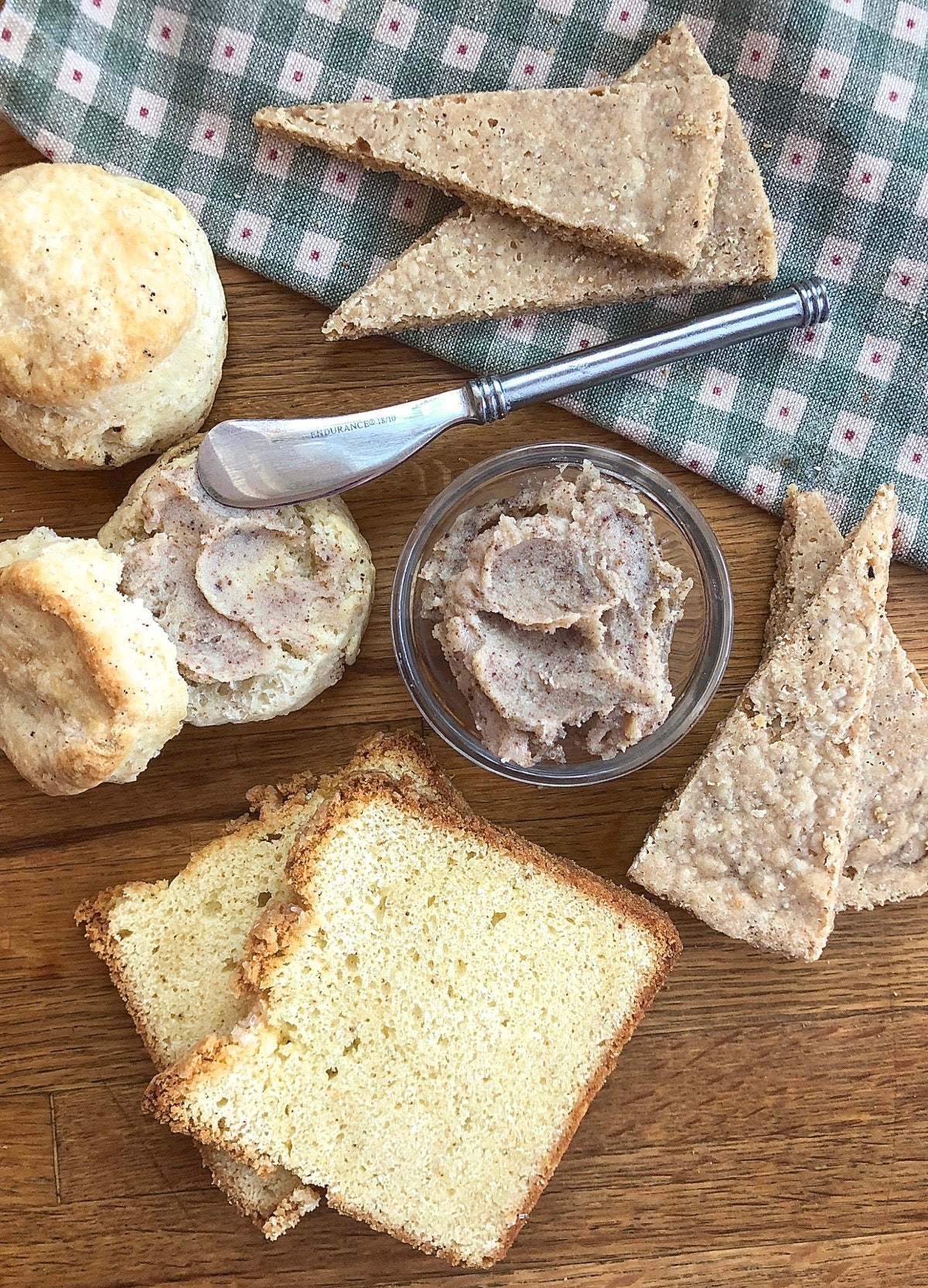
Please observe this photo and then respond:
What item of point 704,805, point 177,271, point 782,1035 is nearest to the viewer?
point 177,271

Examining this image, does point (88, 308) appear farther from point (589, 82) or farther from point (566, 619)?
point (589, 82)

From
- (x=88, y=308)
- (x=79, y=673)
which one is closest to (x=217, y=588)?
(x=79, y=673)

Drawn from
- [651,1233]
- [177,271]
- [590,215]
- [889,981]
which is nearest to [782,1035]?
[889,981]

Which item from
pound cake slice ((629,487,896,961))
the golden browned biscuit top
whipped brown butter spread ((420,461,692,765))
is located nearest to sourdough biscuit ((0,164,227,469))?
the golden browned biscuit top

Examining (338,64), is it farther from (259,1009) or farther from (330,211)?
(259,1009)

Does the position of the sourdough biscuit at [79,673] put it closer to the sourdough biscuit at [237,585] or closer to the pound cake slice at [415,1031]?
the sourdough biscuit at [237,585]
